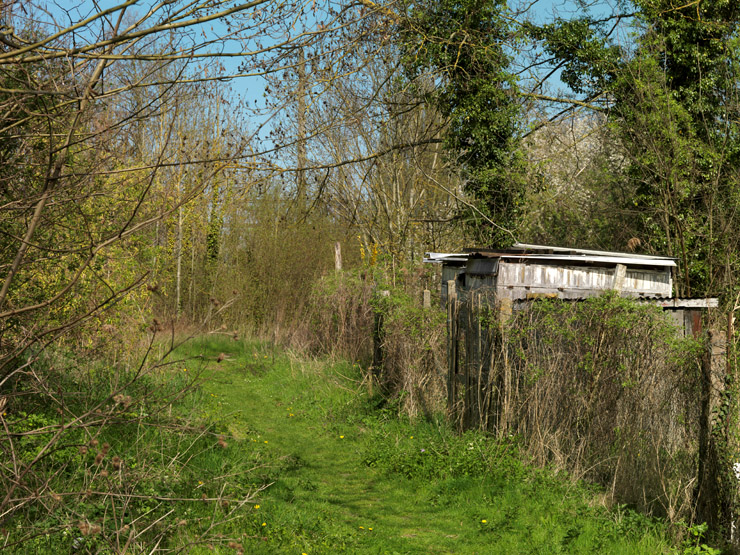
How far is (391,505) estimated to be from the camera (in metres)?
6.97

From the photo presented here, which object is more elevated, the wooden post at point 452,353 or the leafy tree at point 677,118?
the leafy tree at point 677,118

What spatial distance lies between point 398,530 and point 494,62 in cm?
1001

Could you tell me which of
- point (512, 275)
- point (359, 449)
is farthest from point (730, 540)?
point (512, 275)

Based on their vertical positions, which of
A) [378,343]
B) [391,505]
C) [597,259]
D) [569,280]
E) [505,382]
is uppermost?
[597,259]

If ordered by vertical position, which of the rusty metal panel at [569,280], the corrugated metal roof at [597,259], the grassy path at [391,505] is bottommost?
the grassy path at [391,505]

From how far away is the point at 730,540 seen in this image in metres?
5.54

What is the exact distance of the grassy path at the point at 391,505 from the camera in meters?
5.68

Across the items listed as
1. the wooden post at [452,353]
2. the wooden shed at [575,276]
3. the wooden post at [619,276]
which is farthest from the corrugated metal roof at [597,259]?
the wooden post at [452,353]

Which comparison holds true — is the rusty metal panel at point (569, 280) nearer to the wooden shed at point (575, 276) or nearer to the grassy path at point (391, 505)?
the wooden shed at point (575, 276)

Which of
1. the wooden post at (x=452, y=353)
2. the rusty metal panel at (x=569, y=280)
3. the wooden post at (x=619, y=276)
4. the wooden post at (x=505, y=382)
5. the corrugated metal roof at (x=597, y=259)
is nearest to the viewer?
the wooden post at (x=505, y=382)

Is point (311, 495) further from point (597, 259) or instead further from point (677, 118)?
point (677, 118)

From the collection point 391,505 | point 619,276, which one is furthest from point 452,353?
point 619,276

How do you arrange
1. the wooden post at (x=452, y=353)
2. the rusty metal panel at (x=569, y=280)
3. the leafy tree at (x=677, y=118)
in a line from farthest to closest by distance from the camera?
the leafy tree at (x=677, y=118)
the rusty metal panel at (x=569, y=280)
the wooden post at (x=452, y=353)

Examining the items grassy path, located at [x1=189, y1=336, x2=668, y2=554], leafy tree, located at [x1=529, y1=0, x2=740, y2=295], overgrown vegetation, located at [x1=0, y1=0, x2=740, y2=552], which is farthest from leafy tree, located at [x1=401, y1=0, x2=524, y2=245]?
grassy path, located at [x1=189, y1=336, x2=668, y2=554]
